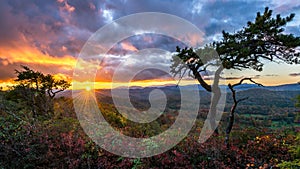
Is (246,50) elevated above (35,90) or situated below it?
above

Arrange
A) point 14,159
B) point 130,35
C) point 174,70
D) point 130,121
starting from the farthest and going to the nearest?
point 130,121
point 174,70
point 130,35
point 14,159

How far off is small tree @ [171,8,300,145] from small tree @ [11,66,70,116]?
10918 millimetres

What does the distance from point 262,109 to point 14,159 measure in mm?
22614

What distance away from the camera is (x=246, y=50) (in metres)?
7.17

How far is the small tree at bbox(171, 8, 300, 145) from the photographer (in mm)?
7215

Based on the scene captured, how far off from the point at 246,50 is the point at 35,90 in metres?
14.1

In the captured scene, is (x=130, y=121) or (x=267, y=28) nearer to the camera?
(x=267, y=28)

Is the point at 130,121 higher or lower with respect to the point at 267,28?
lower

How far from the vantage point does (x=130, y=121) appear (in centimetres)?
1491

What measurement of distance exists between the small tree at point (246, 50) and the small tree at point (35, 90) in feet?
35.8

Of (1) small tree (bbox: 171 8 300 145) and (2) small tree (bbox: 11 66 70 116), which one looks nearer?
(1) small tree (bbox: 171 8 300 145)

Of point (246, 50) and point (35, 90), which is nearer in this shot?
point (246, 50)

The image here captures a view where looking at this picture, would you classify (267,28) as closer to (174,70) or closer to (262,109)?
(174,70)

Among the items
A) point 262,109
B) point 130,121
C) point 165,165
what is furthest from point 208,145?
point 262,109
